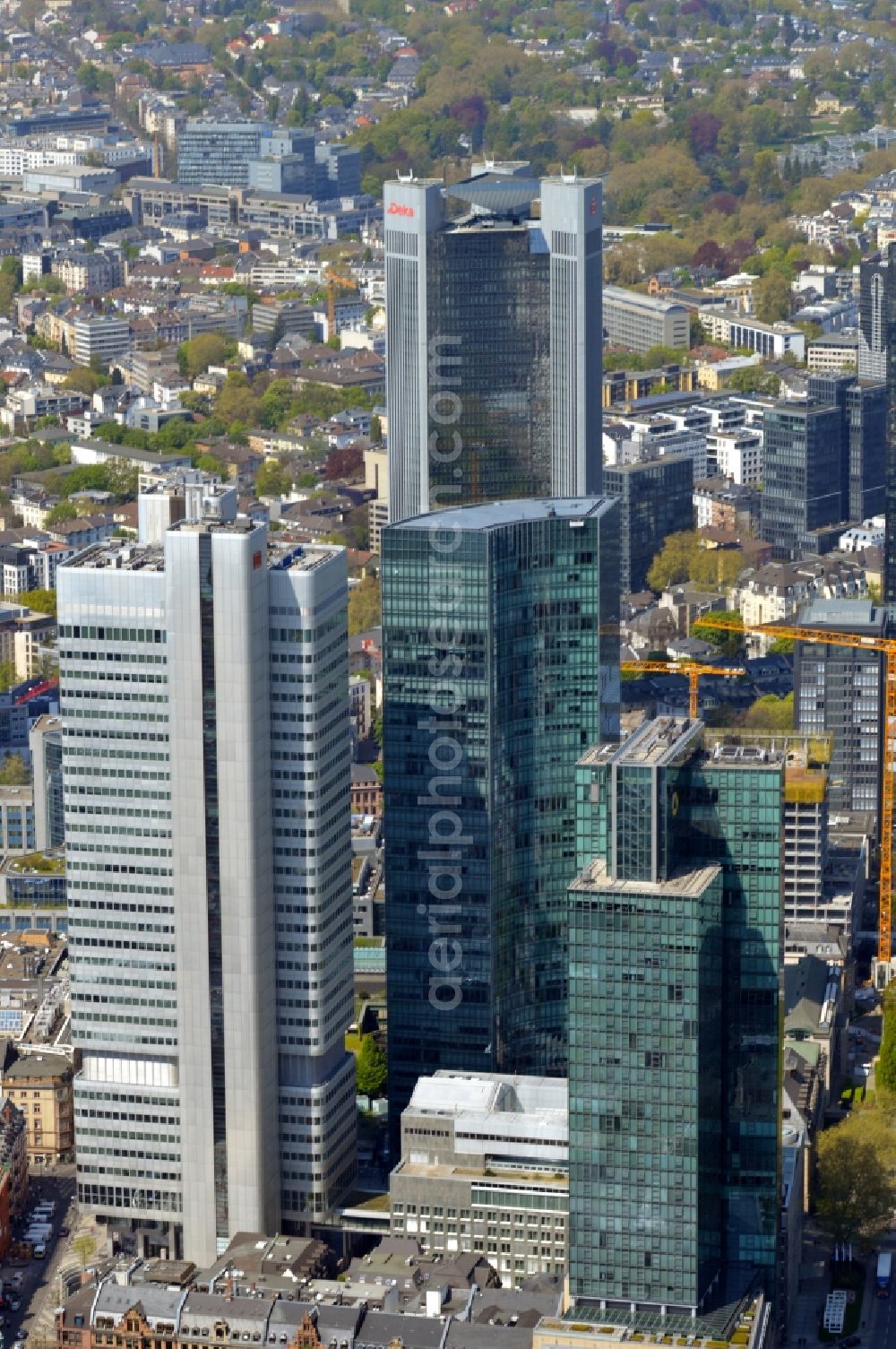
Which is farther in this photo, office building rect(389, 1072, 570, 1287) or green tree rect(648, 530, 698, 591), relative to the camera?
green tree rect(648, 530, 698, 591)

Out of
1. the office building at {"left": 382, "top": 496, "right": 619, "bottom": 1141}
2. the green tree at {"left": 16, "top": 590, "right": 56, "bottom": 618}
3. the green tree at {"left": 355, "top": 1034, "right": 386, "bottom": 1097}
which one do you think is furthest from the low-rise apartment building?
the green tree at {"left": 16, "top": 590, "right": 56, "bottom": 618}

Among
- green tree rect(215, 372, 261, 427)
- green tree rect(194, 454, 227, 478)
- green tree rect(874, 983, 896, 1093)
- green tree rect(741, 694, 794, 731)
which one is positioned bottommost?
A: green tree rect(874, 983, 896, 1093)

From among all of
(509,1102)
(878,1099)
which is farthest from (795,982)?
(509,1102)

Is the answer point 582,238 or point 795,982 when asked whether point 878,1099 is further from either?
point 582,238

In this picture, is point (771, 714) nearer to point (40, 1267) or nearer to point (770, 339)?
point (40, 1267)

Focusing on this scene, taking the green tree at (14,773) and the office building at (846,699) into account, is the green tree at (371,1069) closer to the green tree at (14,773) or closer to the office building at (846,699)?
the office building at (846,699)

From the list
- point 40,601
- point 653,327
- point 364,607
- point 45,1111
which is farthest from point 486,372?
point 653,327

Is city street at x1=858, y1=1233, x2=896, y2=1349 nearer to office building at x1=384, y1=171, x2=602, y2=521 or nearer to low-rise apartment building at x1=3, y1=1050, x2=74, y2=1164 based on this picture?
low-rise apartment building at x1=3, y1=1050, x2=74, y2=1164

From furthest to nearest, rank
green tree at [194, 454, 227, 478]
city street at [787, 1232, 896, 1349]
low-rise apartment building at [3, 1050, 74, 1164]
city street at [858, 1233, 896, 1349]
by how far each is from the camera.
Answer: green tree at [194, 454, 227, 478] → low-rise apartment building at [3, 1050, 74, 1164] → city street at [858, 1233, 896, 1349] → city street at [787, 1232, 896, 1349]
